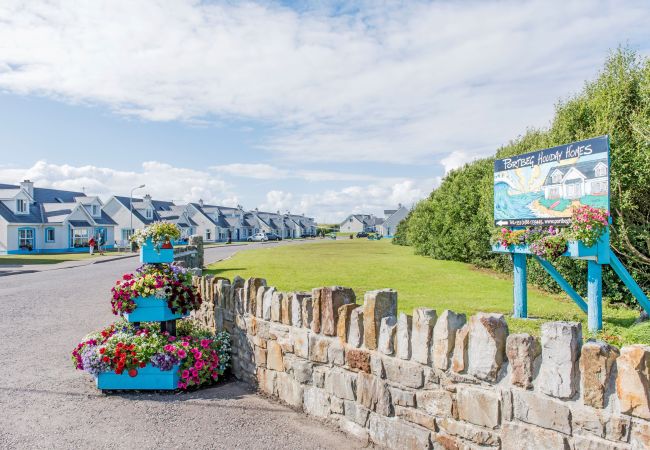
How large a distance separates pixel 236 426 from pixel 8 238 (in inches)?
1821

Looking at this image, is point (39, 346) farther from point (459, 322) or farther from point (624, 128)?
point (624, 128)

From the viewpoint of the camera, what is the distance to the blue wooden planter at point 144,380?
252 inches

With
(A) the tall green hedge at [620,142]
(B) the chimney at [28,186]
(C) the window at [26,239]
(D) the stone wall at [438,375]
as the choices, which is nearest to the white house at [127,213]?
(B) the chimney at [28,186]

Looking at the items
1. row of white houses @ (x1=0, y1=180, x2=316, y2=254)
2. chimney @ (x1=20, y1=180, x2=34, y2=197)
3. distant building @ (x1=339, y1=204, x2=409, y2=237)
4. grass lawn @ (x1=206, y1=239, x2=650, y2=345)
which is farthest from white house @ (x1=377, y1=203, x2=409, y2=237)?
grass lawn @ (x1=206, y1=239, x2=650, y2=345)

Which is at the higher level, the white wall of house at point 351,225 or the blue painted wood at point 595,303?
the white wall of house at point 351,225

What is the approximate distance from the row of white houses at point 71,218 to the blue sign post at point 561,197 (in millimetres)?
30023

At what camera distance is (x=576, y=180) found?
9766 millimetres

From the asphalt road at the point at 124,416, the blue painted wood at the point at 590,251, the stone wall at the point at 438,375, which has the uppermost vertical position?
the blue painted wood at the point at 590,251

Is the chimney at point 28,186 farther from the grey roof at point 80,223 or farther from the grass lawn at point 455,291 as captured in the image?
the grass lawn at point 455,291

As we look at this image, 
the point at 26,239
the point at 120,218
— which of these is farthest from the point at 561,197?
the point at 120,218

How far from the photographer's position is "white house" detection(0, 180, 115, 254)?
42938mm

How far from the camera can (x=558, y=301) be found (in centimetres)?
1477

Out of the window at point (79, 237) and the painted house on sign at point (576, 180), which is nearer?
the painted house on sign at point (576, 180)

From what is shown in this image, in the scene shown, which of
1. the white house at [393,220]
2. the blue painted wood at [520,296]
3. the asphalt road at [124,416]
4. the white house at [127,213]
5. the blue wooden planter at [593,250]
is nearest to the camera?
the asphalt road at [124,416]
